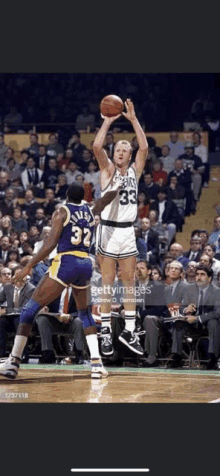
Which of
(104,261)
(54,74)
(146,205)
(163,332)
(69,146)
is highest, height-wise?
(54,74)

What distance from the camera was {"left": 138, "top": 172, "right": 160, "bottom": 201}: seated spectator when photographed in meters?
11.6

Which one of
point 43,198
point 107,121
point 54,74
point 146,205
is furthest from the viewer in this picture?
point 54,74

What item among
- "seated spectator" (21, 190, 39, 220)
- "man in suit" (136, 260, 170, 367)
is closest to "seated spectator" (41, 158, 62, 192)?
"seated spectator" (21, 190, 39, 220)

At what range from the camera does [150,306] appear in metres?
10.5

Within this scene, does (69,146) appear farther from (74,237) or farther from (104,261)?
(74,237)

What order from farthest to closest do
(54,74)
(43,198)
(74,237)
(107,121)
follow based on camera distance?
(54,74) → (43,198) → (107,121) → (74,237)

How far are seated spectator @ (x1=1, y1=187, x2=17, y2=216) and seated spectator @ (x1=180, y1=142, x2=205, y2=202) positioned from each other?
2.37 m

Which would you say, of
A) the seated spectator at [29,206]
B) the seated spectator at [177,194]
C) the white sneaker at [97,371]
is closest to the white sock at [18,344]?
the white sneaker at [97,371]

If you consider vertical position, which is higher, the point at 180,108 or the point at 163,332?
the point at 180,108

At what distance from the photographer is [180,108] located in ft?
41.4

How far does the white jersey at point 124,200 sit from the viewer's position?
9.83 m

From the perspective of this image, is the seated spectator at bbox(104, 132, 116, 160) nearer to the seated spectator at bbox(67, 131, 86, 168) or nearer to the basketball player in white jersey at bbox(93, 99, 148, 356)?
the seated spectator at bbox(67, 131, 86, 168)

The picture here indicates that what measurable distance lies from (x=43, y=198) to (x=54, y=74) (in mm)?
1970

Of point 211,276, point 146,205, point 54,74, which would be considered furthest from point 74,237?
point 54,74
